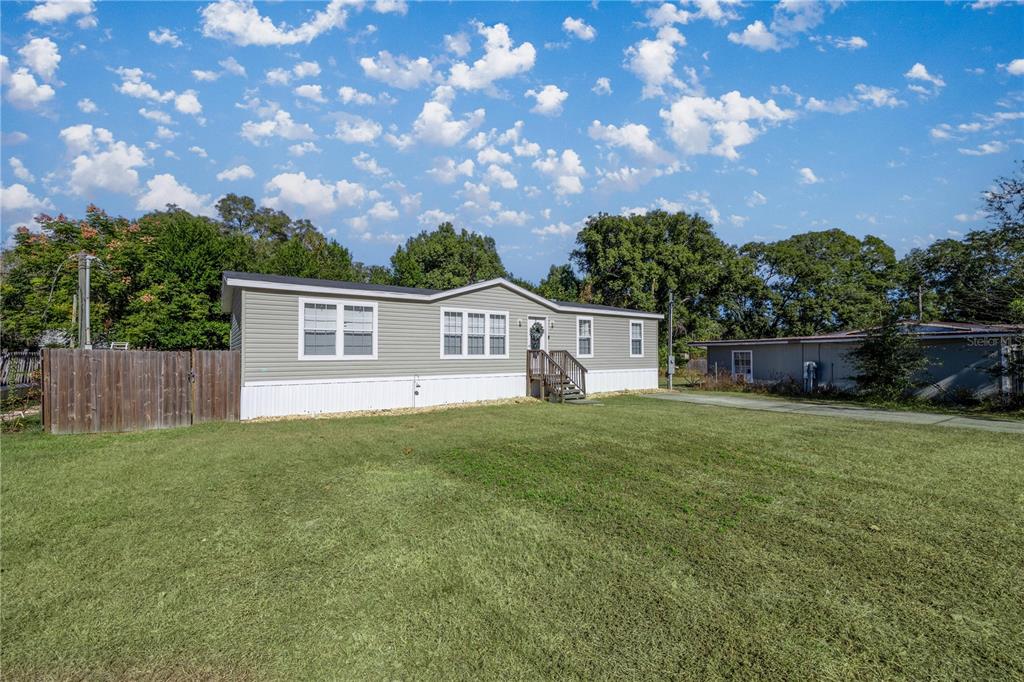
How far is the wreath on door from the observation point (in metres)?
15.9

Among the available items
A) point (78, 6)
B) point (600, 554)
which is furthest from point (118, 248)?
point (600, 554)

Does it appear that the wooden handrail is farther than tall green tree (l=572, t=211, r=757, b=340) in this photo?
No

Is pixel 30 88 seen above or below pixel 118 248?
above

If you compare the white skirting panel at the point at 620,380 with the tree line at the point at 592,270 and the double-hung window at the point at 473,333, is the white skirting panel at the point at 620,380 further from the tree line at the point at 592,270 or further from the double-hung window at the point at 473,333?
the tree line at the point at 592,270

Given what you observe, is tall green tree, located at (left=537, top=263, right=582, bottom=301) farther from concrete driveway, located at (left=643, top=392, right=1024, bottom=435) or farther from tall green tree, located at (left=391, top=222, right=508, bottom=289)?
concrete driveway, located at (left=643, top=392, right=1024, bottom=435)

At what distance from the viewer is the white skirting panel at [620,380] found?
17203mm

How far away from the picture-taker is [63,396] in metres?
8.12

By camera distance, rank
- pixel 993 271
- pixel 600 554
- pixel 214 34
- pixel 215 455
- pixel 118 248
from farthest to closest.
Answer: pixel 993 271 → pixel 118 248 → pixel 214 34 → pixel 215 455 → pixel 600 554

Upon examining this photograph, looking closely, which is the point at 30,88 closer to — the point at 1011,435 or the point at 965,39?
the point at 1011,435

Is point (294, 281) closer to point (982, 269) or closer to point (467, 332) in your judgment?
point (467, 332)

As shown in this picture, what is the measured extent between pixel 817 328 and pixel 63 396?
3569 centimetres

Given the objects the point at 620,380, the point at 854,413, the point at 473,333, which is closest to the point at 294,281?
the point at 473,333

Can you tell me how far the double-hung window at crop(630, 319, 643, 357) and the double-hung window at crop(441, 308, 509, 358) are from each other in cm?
650

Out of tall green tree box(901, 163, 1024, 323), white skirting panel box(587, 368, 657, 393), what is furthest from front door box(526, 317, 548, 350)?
tall green tree box(901, 163, 1024, 323)
